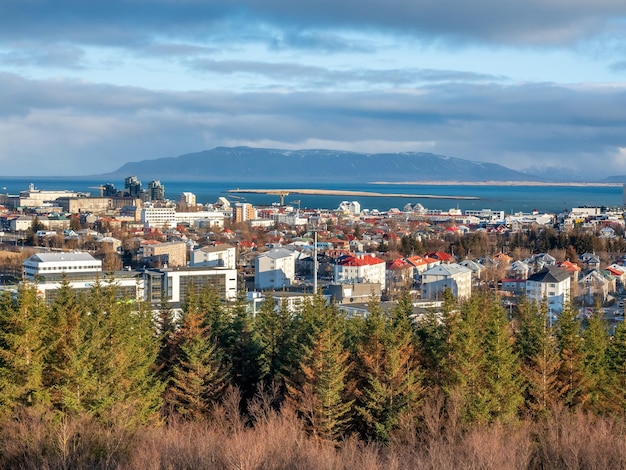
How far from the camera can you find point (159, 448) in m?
5.15

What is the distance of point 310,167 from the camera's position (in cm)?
16075

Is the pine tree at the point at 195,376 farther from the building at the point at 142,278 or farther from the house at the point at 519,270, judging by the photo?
the house at the point at 519,270

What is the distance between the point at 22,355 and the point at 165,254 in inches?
613

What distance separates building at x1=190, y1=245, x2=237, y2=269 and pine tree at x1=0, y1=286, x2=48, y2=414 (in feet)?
43.8

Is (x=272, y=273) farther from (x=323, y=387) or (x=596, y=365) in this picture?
(x=323, y=387)

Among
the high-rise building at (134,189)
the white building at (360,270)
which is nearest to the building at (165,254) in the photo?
the white building at (360,270)

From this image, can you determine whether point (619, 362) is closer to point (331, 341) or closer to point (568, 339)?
point (568, 339)

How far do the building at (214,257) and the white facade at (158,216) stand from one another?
1445 centimetres

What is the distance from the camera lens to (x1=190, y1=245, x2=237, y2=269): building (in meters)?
20.0

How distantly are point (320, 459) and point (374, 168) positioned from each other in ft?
511

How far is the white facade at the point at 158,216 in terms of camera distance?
35.7 meters

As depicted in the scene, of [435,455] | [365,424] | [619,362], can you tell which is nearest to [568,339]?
[619,362]

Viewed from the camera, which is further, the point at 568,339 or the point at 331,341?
the point at 568,339

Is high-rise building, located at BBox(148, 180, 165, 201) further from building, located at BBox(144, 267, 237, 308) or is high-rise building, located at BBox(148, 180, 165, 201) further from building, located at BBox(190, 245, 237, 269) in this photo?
building, located at BBox(144, 267, 237, 308)
